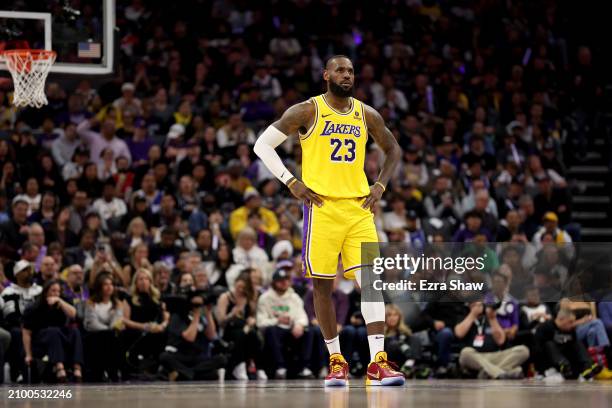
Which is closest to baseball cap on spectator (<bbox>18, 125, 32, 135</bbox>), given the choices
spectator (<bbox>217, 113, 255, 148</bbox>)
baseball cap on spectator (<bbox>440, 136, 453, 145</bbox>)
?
spectator (<bbox>217, 113, 255, 148</bbox>)

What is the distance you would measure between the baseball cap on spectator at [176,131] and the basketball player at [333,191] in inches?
354

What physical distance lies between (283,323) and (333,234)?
540 cm

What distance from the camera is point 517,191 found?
18312 millimetres

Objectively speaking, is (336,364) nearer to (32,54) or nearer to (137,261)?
(32,54)

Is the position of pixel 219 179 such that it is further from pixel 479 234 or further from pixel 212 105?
pixel 479 234

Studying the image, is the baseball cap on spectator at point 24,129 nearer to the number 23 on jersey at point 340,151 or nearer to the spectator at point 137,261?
the spectator at point 137,261

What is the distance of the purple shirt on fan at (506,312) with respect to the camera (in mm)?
14297

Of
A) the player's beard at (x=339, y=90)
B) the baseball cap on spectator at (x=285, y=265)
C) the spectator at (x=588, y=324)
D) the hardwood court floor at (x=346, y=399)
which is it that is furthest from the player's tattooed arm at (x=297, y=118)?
the spectator at (x=588, y=324)

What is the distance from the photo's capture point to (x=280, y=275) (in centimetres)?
1453

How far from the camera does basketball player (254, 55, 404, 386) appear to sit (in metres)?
9.18

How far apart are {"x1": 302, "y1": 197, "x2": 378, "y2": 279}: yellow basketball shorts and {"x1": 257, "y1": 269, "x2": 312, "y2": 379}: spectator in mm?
5130

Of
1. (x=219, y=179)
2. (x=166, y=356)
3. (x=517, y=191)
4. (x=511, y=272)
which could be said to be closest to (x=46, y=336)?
(x=166, y=356)

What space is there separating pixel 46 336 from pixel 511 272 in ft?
20.3

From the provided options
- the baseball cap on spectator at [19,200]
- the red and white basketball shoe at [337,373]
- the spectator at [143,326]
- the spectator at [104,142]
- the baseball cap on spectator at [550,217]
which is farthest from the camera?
the spectator at [104,142]
